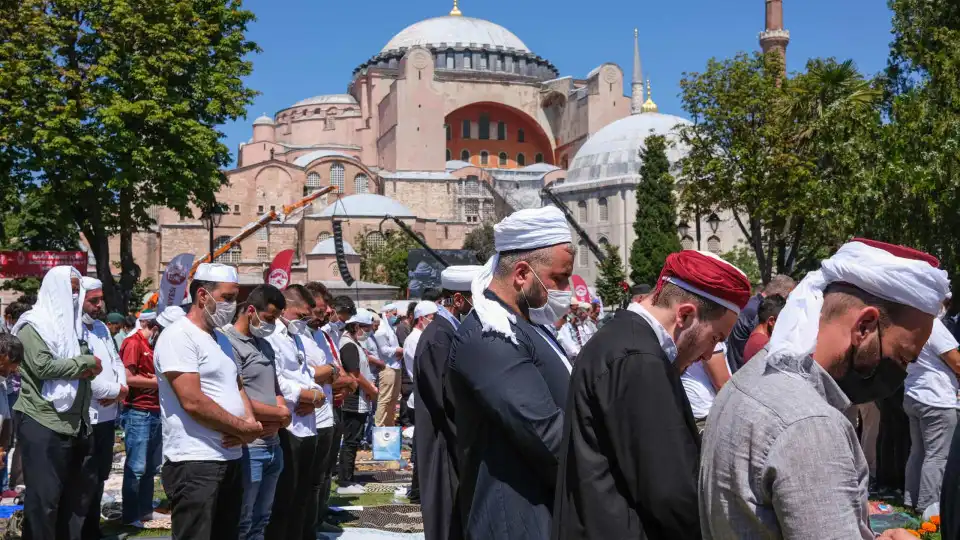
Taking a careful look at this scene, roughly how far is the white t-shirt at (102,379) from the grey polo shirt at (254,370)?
1766 millimetres

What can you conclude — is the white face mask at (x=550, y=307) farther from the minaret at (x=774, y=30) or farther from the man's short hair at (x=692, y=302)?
the minaret at (x=774, y=30)

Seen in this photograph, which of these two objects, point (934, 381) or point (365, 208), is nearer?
point (934, 381)

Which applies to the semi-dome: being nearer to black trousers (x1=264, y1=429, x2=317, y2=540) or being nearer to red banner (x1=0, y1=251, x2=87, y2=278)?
red banner (x1=0, y1=251, x2=87, y2=278)

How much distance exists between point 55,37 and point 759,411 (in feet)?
87.1

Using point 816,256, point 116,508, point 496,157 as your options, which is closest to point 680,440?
point 116,508

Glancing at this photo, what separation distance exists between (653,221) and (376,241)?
22.9 metres

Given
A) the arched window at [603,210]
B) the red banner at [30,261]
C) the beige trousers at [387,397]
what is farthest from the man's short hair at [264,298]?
the arched window at [603,210]

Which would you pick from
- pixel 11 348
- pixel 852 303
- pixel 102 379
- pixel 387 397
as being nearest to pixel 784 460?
pixel 852 303

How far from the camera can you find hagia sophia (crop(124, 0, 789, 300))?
67.4m

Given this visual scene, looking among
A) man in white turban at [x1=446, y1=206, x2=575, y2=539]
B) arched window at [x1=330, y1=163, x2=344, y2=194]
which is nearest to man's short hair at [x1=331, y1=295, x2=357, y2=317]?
man in white turban at [x1=446, y1=206, x2=575, y2=539]

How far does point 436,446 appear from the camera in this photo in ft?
14.7

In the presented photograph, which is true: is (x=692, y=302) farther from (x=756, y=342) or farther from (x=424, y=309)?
(x=424, y=309)

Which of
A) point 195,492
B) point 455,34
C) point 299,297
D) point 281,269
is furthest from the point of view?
point 455,34

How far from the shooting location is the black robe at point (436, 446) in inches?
170
